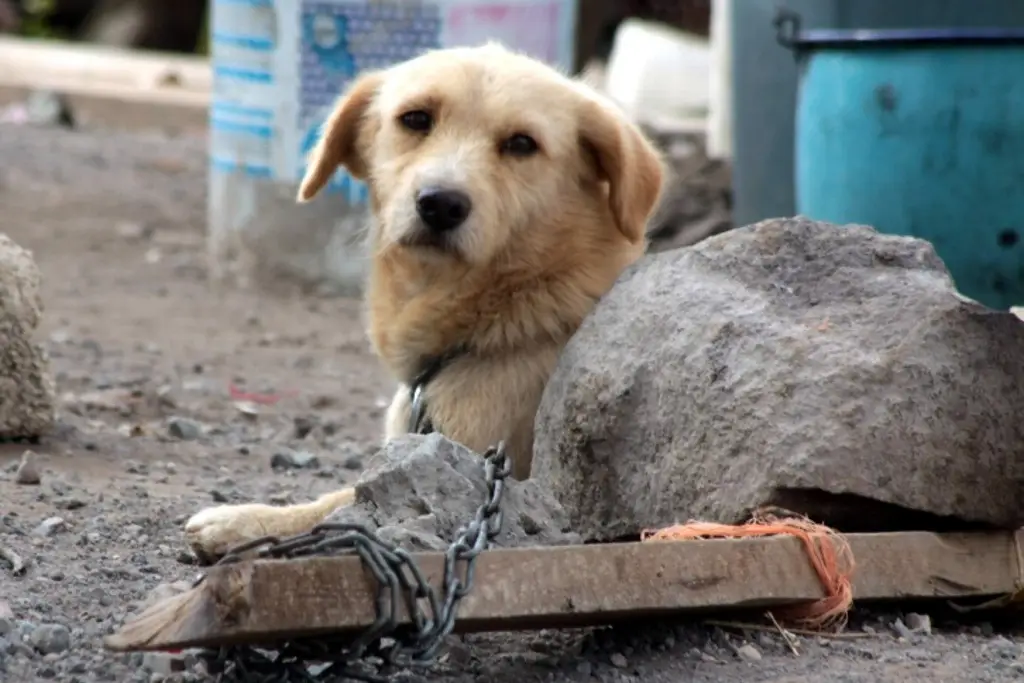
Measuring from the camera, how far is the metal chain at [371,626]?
257cm

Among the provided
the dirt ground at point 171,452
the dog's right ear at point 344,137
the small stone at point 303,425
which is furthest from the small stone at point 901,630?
the small stone at point 303,425

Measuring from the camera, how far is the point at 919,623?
10.1ft

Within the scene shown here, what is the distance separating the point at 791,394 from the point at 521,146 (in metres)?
1.13

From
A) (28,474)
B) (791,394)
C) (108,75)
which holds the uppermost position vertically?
(791,394)

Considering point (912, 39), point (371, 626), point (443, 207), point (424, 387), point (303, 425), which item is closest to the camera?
point (371, 626)

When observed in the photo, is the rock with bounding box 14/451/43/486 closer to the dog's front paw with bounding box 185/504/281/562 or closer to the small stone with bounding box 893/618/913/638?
the dog's front paw with bounding box 185/504/281/562

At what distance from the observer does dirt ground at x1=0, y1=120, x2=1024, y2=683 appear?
2.88 metres

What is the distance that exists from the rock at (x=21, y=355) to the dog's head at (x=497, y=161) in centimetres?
106

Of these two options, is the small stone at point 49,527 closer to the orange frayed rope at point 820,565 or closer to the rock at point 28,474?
the rock at point 28,474

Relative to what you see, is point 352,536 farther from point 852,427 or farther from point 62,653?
point 852,427

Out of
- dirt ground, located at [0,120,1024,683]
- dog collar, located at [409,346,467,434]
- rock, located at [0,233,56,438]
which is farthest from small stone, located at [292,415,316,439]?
dog collar, located at [409,346,467,434]

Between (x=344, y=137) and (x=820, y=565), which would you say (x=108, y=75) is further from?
(x=820, y=565)

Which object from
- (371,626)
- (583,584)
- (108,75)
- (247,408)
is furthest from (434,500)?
(108,75)

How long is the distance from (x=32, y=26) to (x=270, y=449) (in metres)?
15.8
